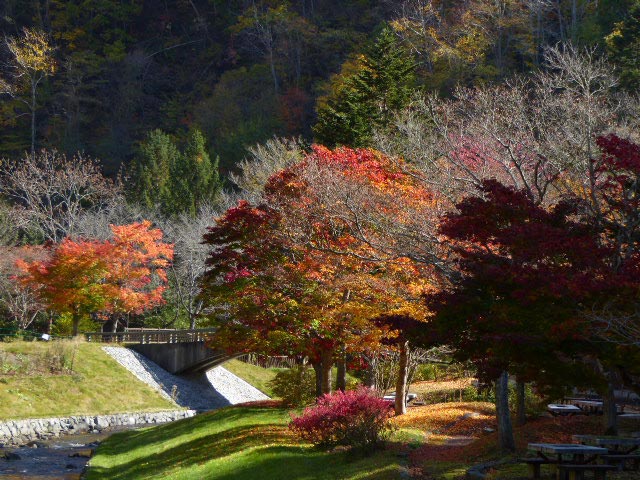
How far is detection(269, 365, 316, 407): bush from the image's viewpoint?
3494 cm

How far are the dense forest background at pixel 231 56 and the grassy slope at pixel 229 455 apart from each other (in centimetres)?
3095

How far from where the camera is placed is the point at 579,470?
1433 cm

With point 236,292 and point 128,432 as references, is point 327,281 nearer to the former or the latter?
point 236,292

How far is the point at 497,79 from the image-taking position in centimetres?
Answer: 5916

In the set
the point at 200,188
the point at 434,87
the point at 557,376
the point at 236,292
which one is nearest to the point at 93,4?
the point at 200,188

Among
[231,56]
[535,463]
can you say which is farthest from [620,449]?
[231,56]

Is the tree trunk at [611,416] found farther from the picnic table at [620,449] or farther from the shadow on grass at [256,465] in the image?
the shadow on grass at [256,465]

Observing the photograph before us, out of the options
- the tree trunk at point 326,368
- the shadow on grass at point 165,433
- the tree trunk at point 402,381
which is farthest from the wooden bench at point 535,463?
the shadow on grass at point 165,433

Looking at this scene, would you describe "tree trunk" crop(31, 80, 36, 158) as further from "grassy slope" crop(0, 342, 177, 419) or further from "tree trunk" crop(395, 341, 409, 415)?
"tree trunk" crop(395, 341, 409, 415)

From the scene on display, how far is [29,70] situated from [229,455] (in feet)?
254

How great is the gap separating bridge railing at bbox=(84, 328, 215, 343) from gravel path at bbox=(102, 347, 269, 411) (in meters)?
1.79

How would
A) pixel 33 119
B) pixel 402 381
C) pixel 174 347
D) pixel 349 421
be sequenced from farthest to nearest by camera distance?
pixel 33 119 < pixel 174 347 < pixel 402 381 < pixel 349 421

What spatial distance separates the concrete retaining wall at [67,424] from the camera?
38.1 m

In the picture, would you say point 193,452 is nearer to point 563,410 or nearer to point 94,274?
point 563,410
